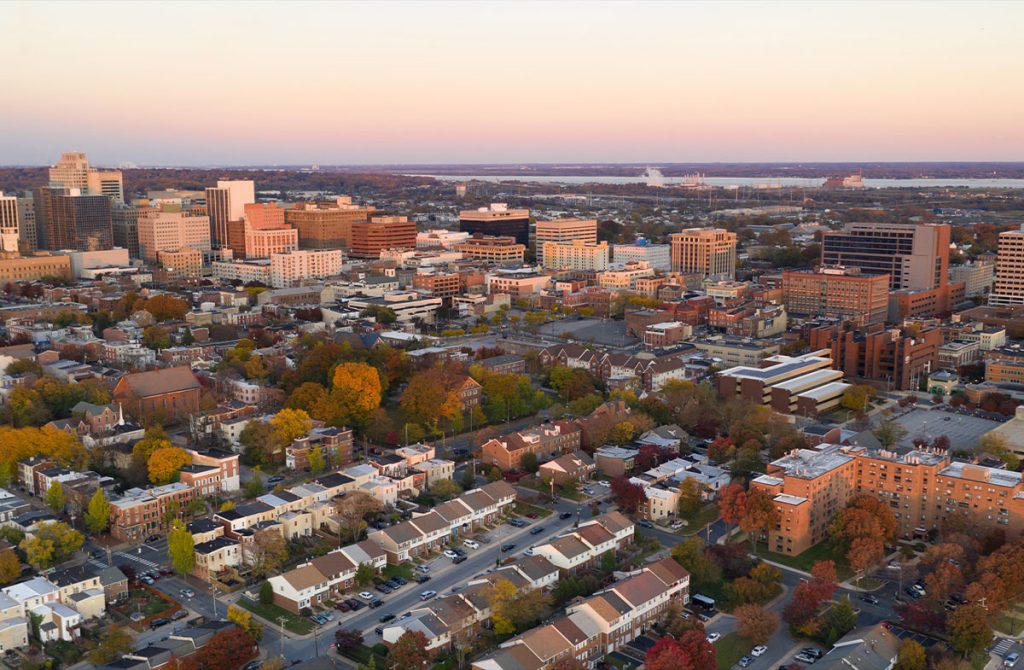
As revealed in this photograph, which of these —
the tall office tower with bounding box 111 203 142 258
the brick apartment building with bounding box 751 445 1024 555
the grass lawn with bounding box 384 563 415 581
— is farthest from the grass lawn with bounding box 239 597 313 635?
the tall office tower with bounding box 111 203 142 258

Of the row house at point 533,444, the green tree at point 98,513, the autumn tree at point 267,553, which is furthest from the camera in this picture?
the row house at point 533,444

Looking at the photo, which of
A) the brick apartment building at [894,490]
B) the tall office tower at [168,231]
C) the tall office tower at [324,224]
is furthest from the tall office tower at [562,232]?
the brick apartment building at [894,490]

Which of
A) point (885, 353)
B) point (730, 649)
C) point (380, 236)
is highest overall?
point (380, 236)

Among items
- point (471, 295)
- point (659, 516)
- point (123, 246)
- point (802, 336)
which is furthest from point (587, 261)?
point (659, 516)

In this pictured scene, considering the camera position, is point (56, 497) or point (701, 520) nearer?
point (56, 497)

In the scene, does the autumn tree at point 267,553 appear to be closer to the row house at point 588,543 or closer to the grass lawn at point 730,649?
the row house at point 588,543

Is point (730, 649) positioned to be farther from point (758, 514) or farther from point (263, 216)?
point (263, 216)

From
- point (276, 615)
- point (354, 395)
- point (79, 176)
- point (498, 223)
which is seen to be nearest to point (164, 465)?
point (354, 395)
